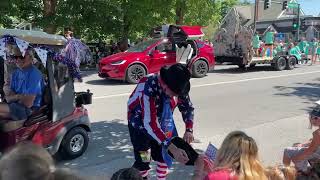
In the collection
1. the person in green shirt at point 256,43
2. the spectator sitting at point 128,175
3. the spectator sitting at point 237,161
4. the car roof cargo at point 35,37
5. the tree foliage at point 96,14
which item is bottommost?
the spectator sitting at point 237,161

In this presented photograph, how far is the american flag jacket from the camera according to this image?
4.03m

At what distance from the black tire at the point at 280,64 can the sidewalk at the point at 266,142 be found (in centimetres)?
1037

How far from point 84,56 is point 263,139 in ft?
11.4

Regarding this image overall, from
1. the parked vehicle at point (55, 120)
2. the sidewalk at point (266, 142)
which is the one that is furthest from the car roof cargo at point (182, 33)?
the parked vehicle at point (55, 120)

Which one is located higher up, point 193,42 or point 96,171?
point 193,42

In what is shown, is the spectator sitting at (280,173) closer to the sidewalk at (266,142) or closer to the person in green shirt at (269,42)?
the sidewalk at (266,142)

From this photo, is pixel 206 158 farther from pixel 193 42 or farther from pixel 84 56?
pixel 193 42

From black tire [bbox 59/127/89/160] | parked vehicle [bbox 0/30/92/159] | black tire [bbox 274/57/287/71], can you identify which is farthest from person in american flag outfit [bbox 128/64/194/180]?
black tire [bbox 274/57/287/71]

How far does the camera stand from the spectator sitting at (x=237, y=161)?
3148mm

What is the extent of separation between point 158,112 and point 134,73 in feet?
36.0

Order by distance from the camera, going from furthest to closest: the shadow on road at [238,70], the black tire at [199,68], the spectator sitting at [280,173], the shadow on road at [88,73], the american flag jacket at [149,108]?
1. the shadow on road at [238,70]
2. the shadow on road at [88,73]
3. the black tire at [199,68]
4. the american flag jacket at [149,108]
5. the spectator sitting at [280,173]

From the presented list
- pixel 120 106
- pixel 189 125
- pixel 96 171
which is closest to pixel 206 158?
pixel 189 125

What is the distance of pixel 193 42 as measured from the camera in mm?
16766

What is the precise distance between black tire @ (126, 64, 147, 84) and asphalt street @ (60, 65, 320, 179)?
15.8 inches
